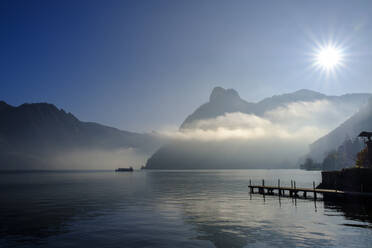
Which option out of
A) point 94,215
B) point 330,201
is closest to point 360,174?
point 330,201

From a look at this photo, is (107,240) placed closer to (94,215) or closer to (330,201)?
(94,215)

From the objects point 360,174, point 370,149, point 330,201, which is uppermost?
point 370,149

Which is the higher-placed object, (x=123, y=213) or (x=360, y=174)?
(x=360, y=174)

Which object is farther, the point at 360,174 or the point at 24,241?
the point at 360,174

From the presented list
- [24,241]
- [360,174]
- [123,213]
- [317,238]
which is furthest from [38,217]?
[360,174]

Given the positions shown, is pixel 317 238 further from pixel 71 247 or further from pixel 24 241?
pixel 24 241

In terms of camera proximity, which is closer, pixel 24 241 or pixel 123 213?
pixel 24 241

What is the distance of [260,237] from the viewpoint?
2595 centimetres

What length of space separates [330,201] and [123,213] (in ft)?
129

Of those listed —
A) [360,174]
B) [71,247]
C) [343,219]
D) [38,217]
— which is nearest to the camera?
[71,247]

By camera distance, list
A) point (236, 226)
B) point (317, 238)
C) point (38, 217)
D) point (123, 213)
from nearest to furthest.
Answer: point (317, 238)
point (236, 226)
point (38, 217)
point (123, 213)

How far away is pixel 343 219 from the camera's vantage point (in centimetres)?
3497

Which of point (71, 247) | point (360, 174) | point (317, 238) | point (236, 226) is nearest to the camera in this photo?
point (71, 247)

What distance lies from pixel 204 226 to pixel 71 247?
14.0 meters
